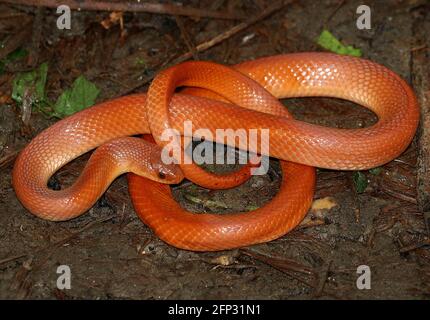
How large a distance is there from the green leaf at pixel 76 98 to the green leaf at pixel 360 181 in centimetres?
391

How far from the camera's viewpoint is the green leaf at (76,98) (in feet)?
28.8

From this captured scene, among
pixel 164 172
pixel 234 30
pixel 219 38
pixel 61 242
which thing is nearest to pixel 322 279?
pixel 164 172

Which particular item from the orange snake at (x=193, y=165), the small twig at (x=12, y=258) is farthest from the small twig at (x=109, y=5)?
the small twig at (x=12, y=258)

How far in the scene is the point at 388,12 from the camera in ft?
33.1

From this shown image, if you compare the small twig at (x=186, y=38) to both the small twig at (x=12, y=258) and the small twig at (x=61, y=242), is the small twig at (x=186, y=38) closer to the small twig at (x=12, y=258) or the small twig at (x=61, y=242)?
the small twig at (x=61, y=242)

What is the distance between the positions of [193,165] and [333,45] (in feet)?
11.8

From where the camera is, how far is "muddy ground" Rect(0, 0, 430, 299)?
690 centimetres

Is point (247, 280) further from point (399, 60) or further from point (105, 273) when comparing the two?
point (399, 60)

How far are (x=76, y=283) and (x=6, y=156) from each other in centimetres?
237

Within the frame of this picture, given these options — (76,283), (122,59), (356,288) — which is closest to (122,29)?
(122,59)

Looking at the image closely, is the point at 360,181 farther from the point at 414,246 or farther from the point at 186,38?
the point at 186,38

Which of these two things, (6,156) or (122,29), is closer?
(6,156)

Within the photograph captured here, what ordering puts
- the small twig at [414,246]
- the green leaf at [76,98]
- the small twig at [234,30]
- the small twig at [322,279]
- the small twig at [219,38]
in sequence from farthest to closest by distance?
the small twig at [234,30]
the small twig at [219,38]
the green leaf at [76,98]
the small twig at [414,246]
the small twig at [322,279]

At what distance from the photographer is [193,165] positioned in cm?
758
